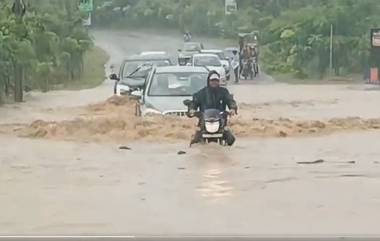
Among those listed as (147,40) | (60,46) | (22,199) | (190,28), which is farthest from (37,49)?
(190,28)

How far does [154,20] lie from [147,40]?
8935mm

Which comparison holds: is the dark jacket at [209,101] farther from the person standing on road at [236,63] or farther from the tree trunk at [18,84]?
the person standing on road at [236,63]

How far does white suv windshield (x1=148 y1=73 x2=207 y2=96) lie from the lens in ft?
65.3

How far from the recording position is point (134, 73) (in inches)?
1126

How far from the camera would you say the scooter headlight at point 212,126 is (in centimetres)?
1644

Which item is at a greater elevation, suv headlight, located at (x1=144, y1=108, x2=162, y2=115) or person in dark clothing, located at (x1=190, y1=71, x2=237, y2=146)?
person in dark clothing, located at (x1=190, y1=71, x2=237, y2=146)

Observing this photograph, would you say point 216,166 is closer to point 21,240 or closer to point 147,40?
point 21,240

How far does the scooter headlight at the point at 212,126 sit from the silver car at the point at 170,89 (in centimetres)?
236

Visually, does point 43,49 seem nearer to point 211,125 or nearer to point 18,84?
point 18,84

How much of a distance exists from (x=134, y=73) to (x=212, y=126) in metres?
12.3

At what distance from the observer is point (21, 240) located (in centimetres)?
874

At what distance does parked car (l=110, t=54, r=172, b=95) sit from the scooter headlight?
1090cm

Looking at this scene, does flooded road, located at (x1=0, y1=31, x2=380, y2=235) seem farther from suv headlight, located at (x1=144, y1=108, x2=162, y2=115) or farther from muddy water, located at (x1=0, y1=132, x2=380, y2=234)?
suv headlight, located at (x1=144, y1=108, x2=162, y2=115)

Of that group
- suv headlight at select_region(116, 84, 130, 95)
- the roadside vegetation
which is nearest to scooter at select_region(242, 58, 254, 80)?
the roadside vegetation
